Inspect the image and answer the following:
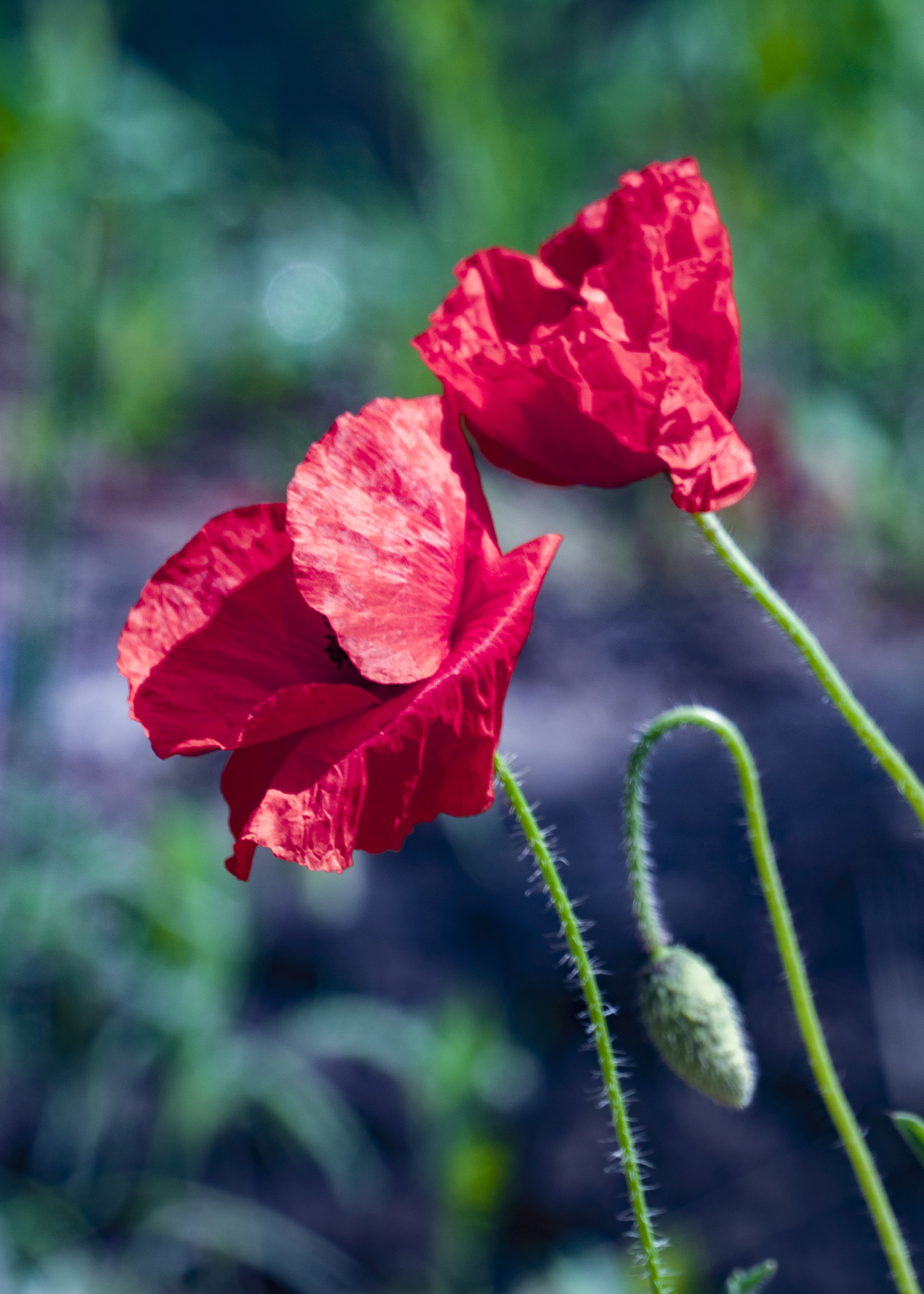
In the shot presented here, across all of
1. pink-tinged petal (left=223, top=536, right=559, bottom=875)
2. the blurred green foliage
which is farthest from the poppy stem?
the blurred green foliage

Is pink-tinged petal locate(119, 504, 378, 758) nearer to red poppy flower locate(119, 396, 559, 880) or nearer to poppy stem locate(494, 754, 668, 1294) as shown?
red poppy flower locate(119, 396, 559, 880)

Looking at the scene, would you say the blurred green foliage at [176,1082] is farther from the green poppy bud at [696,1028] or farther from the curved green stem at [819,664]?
the curved green stem at [819,664]

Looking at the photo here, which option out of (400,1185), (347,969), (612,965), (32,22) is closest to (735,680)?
(612,965)

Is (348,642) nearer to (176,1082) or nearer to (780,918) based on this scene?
(780,918)

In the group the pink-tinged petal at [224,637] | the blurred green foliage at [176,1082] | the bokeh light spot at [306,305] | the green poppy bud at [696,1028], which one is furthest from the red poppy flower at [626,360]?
the bokeh light spot at [306,305]

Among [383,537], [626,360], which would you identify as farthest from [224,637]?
[626,360]
